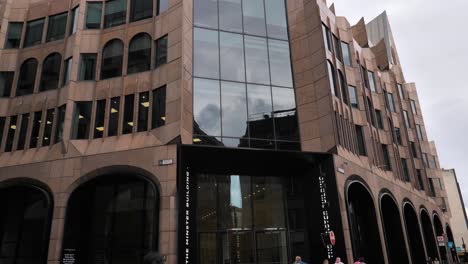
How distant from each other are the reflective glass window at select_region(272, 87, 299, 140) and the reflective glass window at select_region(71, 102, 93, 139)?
11281 millimetres

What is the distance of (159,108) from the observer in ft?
72.0

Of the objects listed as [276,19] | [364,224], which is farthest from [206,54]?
[364,224]

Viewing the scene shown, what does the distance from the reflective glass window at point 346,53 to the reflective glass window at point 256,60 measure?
8.25 metres

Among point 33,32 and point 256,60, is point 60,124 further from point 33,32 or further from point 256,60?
point 256,60

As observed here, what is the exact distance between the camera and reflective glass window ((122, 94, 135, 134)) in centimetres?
2214

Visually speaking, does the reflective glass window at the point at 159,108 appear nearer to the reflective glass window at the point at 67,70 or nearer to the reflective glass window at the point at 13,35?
the reflective glass window at the point at 67,70

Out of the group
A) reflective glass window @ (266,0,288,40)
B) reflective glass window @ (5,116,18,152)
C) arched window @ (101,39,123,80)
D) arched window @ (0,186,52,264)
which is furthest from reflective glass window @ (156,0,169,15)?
arched window @ (0,186,52,264)

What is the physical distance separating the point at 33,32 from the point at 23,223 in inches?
518

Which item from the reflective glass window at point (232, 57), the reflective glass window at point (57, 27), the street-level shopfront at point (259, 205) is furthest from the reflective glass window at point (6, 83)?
the reflective glass window at point (232, 57)

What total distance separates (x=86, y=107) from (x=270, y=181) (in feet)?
40.2

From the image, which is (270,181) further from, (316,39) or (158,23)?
(158,23)

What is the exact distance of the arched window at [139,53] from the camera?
2359 cm

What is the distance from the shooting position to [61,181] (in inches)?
850

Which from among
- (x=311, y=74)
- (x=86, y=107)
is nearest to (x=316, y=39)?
(x=311, y=74)
